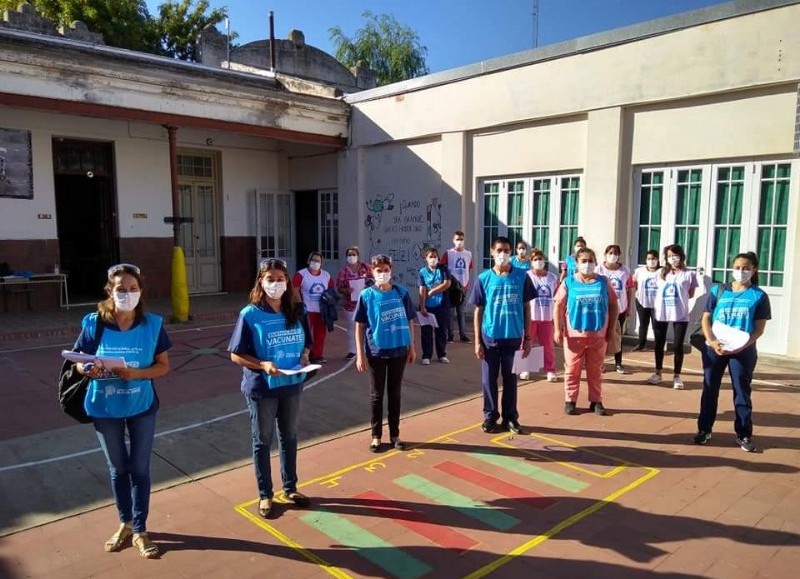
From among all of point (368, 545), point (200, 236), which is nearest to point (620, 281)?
point (368, 545)

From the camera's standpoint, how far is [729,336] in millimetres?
5184

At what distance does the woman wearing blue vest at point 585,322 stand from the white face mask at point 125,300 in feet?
13.9

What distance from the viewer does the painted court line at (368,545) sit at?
142 inches

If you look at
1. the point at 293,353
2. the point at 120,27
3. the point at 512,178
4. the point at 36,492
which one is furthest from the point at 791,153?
the point at 120,27

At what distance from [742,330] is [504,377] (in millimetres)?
2107

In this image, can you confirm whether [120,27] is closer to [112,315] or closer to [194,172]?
[194,172]

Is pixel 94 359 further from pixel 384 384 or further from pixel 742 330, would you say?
pixel 742 330

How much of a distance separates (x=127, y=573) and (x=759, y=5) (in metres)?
10.2

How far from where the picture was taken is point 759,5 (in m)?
8.55

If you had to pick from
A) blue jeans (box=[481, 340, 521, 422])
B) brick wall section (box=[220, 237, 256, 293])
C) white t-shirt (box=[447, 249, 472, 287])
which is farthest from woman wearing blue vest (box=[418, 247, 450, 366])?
brick wall section (box=[220, 237, 256, 293])

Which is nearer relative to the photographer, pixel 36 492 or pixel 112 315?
pixel 112 315

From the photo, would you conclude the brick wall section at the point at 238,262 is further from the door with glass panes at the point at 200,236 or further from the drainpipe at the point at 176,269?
the drainpipe at the point at 176,269

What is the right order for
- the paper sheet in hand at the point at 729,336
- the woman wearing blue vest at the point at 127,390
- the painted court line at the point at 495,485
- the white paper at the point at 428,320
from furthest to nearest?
the white paper at the point at 428,320 < the paper sheet in hand at the point at 729,336 < the painted court line at the point at 495,485 < the woman wearing blue vest at the point at 127,390

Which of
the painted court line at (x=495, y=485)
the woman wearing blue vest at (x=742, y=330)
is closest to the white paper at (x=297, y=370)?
the painted court line at (x=495, y=485)
